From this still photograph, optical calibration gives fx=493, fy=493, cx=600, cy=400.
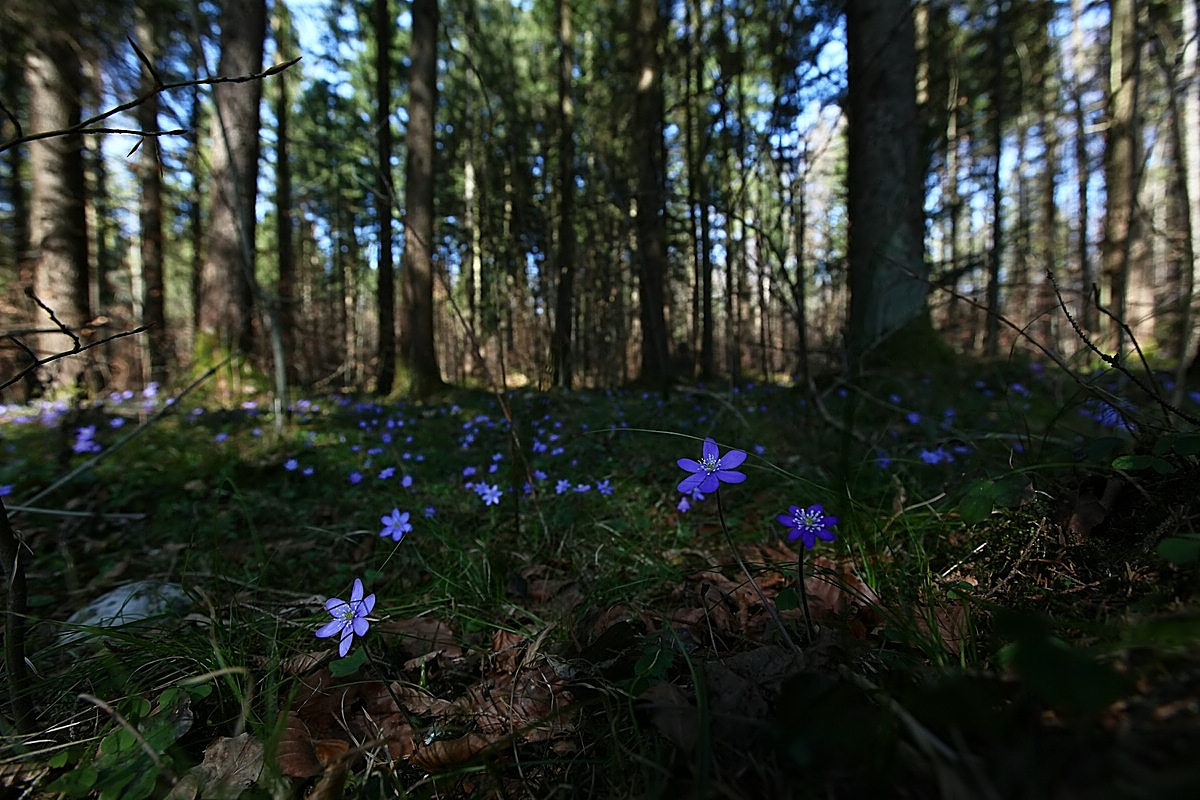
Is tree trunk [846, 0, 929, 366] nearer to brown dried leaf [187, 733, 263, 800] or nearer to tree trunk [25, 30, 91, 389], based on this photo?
brown dried leaf [187, 733, 263, 800]

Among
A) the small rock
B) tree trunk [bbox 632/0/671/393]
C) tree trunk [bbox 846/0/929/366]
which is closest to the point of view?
the small rock

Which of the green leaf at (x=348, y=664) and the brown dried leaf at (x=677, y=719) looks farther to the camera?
the green leaf at (x=348, y=664)

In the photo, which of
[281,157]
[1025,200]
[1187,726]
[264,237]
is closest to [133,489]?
[1187,726]

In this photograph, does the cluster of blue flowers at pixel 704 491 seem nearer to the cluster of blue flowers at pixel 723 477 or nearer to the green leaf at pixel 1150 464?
the cluster of blue flowers at pixel 723 477

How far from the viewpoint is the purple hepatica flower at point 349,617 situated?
3.07 feet

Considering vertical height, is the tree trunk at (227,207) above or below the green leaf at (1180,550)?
above

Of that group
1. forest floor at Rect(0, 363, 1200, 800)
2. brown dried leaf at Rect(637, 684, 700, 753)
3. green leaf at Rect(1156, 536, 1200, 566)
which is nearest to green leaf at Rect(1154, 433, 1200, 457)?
forest floor at Rect(0, 363, 1200, 800)

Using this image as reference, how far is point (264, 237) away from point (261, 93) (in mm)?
23070

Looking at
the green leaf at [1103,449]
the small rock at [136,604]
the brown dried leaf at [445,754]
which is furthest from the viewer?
the small rock at [136,604]

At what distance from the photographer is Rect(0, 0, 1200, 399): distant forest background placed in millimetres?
2443

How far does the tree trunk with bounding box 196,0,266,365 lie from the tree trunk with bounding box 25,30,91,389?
2239mm

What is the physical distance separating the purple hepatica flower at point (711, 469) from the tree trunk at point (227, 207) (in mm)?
5691

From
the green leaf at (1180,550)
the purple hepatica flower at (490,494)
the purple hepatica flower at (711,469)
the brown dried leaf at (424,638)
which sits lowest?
the brown dried leaf at (424,638)

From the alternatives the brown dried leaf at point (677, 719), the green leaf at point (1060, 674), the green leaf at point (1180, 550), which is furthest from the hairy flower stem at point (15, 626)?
the green leaf at point (1180, 550)
